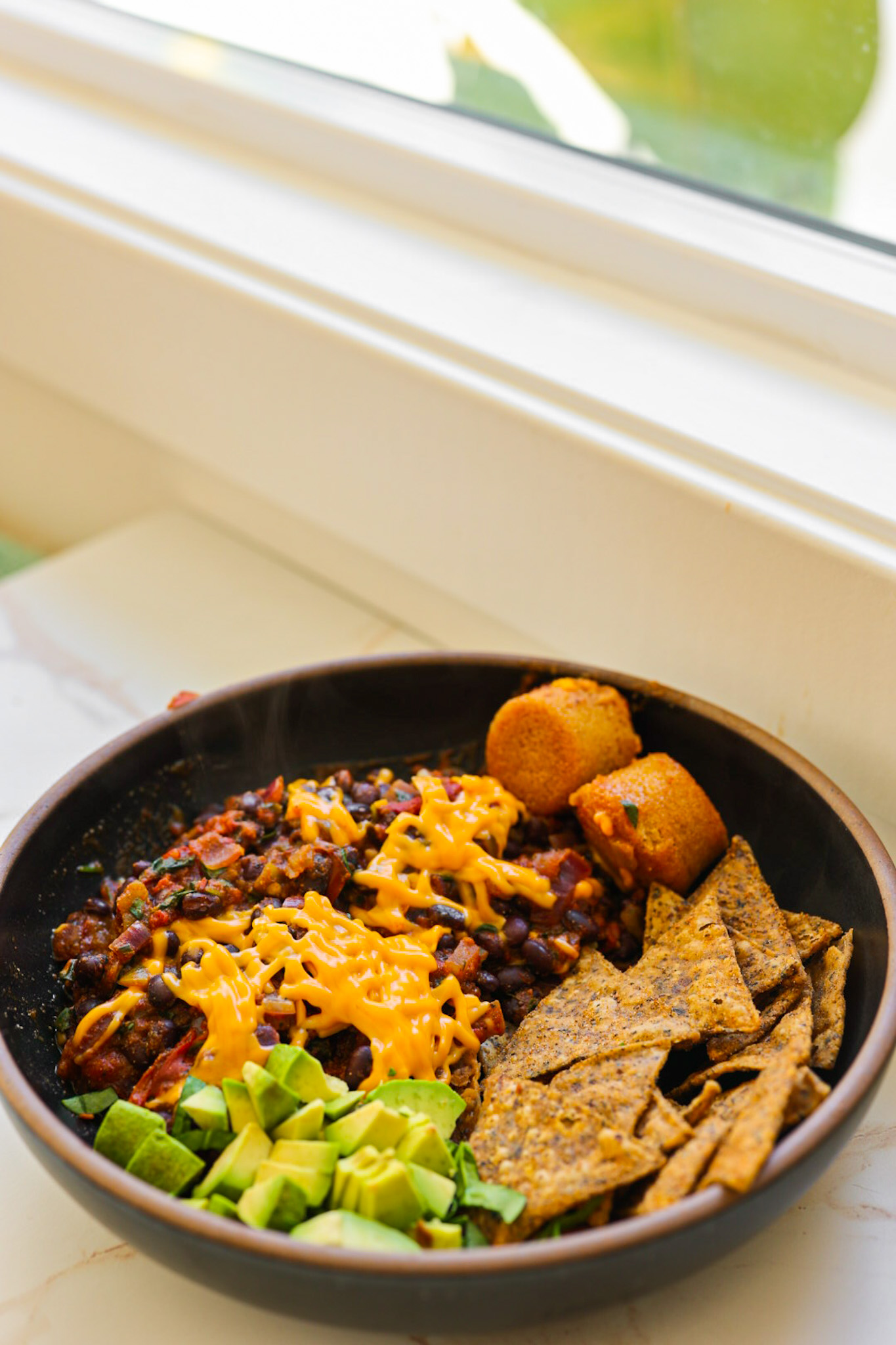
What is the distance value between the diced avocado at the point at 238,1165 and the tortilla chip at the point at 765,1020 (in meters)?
0.37

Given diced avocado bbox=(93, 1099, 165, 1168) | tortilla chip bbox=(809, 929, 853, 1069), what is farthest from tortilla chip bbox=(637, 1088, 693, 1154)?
diced avocado bbox=(93, 1099, 165, 1168)

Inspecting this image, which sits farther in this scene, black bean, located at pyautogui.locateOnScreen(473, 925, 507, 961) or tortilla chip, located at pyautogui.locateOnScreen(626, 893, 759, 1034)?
black bean, located at pyautogui.locateOnScreen(473, 925, 507, 961)

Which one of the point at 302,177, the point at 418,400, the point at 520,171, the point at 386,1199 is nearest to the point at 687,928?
the point at 386,1199

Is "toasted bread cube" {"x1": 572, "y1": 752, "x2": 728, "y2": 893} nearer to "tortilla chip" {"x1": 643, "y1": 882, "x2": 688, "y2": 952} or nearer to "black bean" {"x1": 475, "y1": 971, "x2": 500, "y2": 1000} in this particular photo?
"tortilla chip" {"x1": 643, "y1": 882, "x2": 688, "y2": 952}

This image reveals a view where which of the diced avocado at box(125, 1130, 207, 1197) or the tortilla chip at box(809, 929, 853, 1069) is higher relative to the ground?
the tortilla chip at box(809, 929, 853, 1069)

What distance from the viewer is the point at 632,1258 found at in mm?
815

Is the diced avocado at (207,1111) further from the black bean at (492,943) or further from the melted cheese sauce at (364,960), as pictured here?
the black bean at (492,943)

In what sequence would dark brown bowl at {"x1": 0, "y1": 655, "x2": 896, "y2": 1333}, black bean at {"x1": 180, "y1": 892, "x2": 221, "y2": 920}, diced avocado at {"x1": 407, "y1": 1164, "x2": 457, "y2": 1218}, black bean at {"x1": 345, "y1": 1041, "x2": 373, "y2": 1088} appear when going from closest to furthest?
1. dark brown bowl at {"x1": 0, "y1": 655, "x2": 896, "y2": 1333}
2. diced avocado at {"x1": 407, "y1": 1164, "x2": 457, "y2": 1218}
3. black bean at {"x1": 345, "y1": 1041, "x2": 373, "y2": 1088}
4. black bean at {"x1": 180, "y1": 892, "x2": 221, "y2": 920}

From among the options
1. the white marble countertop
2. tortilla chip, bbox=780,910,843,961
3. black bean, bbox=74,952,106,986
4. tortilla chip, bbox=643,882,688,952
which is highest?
tortilla chip, bbox=780,910,843,961

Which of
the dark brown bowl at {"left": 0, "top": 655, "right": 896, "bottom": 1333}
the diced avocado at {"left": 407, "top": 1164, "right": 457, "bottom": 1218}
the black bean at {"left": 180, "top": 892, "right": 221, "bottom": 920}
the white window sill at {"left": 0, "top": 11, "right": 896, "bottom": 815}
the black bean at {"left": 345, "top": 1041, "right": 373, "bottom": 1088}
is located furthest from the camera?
the white window sill at {"left": 0, "top": 11, "right": 896, "bottom": 815}

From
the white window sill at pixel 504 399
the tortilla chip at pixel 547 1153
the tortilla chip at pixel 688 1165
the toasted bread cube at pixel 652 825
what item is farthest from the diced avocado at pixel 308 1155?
the white window sill at pixel 504 399

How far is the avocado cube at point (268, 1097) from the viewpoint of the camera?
0.96m

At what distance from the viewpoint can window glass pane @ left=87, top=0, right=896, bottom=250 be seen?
1.59m

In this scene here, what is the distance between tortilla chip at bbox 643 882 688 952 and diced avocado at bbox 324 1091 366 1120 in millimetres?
331
